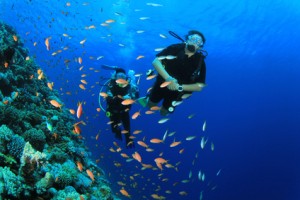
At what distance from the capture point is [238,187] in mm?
86000

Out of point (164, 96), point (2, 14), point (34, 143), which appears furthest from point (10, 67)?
point (2, 14)

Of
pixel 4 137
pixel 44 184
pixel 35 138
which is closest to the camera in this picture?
pixel 44 184

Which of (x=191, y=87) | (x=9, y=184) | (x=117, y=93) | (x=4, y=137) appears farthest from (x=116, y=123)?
(x=9, y=184)

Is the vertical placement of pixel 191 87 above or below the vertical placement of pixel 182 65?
below

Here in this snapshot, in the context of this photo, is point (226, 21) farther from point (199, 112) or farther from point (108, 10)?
point (199, 112)

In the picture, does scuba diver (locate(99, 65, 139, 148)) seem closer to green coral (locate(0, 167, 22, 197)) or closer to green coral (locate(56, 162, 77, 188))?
green coral (locate(56, 162, 77, 188))

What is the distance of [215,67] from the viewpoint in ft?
151

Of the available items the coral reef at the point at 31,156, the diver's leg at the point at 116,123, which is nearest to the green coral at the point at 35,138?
the coral reef at the point at 31,156

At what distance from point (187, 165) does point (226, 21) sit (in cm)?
7739

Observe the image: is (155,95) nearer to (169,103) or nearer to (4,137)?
(169,103)

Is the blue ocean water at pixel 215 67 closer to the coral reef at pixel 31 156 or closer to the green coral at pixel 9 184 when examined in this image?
the coral reef at pixel 31 156

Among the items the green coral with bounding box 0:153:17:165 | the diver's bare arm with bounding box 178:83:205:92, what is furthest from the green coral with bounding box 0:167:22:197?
the diver's bare arm with bounding box 178:83:205:92

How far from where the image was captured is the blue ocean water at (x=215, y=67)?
2689 cm

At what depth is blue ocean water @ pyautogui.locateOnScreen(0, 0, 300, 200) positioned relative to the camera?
26.9 meters
